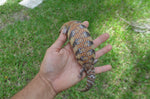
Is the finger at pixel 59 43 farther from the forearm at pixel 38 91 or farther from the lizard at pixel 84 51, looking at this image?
the forearm at pixel 38 91

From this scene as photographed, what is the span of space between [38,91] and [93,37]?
2809 mm

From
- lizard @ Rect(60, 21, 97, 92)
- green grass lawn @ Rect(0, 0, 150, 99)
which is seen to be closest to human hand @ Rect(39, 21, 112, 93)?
lizard @ Rect(60, 21, 97, 92)

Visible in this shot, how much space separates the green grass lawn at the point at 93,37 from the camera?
392 cm

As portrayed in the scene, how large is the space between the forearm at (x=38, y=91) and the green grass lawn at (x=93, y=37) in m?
0.78

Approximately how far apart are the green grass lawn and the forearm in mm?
779

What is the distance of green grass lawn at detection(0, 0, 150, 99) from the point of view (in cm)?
392

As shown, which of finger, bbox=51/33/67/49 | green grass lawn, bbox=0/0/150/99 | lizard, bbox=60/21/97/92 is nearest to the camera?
lizard, bbox=60/21/97/92

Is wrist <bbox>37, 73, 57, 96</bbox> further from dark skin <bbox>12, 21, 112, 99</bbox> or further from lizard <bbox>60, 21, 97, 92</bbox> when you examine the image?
lizard <bbox>60, 21, 97, 92</bbox>

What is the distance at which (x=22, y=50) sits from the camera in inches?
196

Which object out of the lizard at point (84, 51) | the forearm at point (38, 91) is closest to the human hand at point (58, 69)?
the forearm at point (38, 91)

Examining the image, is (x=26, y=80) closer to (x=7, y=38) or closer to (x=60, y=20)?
(x=7, y=38)

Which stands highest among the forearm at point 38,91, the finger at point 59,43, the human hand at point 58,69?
the finger at point 59,43

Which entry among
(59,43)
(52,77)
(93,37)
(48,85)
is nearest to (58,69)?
(52,77)

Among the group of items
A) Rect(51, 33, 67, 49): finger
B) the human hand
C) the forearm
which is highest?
Rect(51, 33, 67, 49): finger
